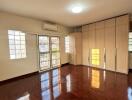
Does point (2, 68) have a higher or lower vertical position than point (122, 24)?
lower

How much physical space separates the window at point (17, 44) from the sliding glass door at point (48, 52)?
3.13 feet

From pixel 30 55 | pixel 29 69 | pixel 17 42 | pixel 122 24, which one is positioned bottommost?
pixel 29 69

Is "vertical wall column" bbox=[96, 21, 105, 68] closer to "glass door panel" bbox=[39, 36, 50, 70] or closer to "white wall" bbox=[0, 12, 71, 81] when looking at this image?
"white wall" bbox=[0, 12, 71, 81]

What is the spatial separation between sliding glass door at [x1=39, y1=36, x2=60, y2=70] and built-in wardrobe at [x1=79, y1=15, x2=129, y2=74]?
1.75m

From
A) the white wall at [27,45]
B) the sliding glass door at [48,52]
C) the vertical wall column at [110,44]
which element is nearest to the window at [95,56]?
the vertical wall column at [110,44]

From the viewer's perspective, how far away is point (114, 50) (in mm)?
4887

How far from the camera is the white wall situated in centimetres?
372

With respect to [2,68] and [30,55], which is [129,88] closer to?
[30,55]

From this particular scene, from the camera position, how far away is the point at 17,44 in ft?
14.0

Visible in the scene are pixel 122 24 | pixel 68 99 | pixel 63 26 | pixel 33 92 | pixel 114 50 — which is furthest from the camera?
pixel 63 26

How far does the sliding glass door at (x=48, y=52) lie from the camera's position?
17.3ft

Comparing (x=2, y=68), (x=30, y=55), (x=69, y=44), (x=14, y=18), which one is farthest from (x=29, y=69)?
(x=69, y=44)

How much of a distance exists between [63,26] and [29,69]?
346cm

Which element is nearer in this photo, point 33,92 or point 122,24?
point 33,92
